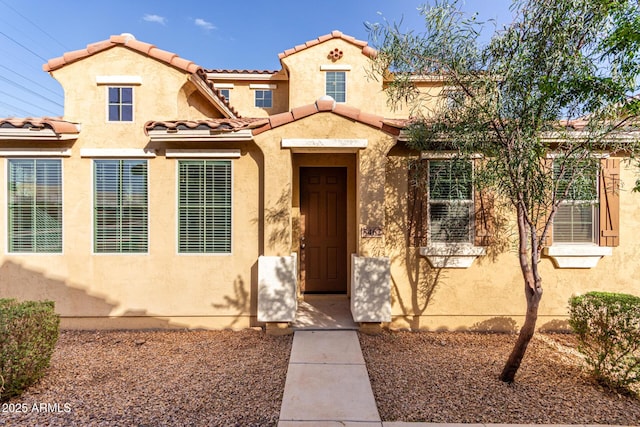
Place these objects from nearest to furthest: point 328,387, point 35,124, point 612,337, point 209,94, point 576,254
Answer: point 328,387
point 612,337
point 35,124
point 576,254
point 209,94

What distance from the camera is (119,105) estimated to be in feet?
19.6

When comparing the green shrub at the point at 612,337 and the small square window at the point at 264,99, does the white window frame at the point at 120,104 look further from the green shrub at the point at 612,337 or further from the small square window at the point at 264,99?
the green shrub at the point at 612,337

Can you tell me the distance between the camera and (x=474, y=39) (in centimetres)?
380

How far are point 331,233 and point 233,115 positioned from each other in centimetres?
474

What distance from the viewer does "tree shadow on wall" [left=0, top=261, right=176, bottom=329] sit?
19.0 feet

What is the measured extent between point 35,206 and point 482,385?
8.26 m

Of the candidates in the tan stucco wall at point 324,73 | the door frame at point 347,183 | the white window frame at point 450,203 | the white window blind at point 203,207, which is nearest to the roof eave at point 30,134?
the white window blind at point 203,207

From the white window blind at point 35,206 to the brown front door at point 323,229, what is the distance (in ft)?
16.1

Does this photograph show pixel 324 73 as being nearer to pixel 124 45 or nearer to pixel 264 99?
pixel 264 99

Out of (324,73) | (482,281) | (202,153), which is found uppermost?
(324,73)

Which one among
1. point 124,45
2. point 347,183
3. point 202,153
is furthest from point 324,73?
point 202,153

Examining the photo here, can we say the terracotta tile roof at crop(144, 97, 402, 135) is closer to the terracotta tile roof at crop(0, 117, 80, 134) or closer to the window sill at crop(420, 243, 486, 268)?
the terracotta tile roof at crop(0, 117, 80, 134)

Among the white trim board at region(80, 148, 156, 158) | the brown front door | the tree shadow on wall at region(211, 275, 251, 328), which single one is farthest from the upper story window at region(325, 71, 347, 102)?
the tree shadow on wall at region(211, 275, 251, 328)

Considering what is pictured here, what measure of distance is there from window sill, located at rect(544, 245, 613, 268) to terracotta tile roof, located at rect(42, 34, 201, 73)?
7.93 metres
